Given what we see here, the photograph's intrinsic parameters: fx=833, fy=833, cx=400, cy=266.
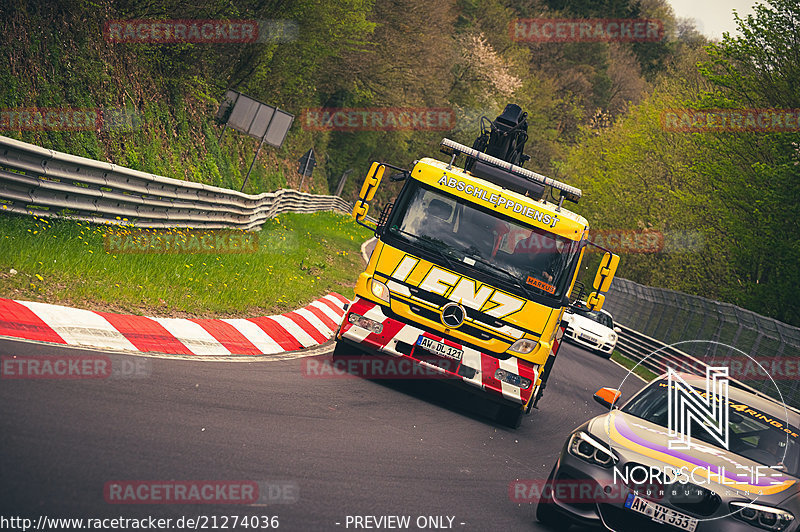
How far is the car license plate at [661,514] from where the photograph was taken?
5836 mm

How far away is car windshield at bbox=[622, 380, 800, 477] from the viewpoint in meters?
6.62

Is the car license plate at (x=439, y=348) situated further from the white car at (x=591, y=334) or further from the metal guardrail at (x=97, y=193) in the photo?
the white car at (x=591, y=334)

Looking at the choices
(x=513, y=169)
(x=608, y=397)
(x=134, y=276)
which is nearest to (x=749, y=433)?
(x=608, y=397)

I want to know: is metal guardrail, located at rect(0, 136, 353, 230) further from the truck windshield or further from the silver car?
the silver car

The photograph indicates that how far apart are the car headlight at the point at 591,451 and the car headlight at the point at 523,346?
3.49 meters

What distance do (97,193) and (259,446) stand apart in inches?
279

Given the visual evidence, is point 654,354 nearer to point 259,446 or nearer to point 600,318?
point 600,318

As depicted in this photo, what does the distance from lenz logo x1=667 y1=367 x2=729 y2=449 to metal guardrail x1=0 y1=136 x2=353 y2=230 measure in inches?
304

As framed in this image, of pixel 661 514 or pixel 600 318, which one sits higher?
pixel 661 514

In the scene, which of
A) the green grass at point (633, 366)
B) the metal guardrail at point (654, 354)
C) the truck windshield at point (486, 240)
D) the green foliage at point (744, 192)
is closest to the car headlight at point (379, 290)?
the truck windshield at point (486, 240)

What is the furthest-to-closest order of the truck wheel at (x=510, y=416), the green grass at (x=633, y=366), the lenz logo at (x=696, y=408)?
the green grass at (x=633, y=366)
the truck wheel at (x=510, y=416)
the lenz logo at (x=696, y=408)

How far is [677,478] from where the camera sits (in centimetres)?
597

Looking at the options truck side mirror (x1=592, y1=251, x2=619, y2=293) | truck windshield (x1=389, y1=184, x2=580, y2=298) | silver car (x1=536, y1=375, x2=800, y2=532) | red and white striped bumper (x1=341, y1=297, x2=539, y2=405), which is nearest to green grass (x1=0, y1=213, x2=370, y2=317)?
red and white striped bumper (x1=341, y1=297, x2=539, y2=405)

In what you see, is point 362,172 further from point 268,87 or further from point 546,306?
Result: point 546,306
